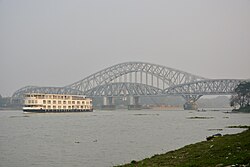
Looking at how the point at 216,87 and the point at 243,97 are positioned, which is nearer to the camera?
the point at 243,97

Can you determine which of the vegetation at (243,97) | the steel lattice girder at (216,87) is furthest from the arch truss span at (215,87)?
the vegetation at (243,97)

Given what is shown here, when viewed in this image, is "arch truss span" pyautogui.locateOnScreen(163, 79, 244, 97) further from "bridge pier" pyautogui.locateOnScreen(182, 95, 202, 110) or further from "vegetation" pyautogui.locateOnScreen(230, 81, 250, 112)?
"vegetation" pyautogui.locateOnScreen(230, 81, 250, 112)

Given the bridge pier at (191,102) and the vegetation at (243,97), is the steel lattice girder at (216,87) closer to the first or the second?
the bridge pier at (191,102)

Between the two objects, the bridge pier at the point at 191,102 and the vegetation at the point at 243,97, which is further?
the bridge pier at the point at 191,102

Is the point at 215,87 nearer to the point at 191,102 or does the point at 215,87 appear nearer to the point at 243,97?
the point at 191,102

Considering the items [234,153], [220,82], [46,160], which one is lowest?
[46,160]

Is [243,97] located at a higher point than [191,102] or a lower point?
higher

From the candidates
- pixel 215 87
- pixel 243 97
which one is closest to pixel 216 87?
pixel 215 87

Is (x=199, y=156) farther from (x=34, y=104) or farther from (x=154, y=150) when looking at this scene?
(x=34, y=104)

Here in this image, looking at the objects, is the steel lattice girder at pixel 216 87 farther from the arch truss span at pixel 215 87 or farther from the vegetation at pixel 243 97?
the vegetation at pixel 243 97

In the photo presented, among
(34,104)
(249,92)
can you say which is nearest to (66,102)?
(34,104)

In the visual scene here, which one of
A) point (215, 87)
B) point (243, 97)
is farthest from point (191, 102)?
point (243, 97)

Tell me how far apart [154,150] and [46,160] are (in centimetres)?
892

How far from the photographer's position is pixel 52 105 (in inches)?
5261
